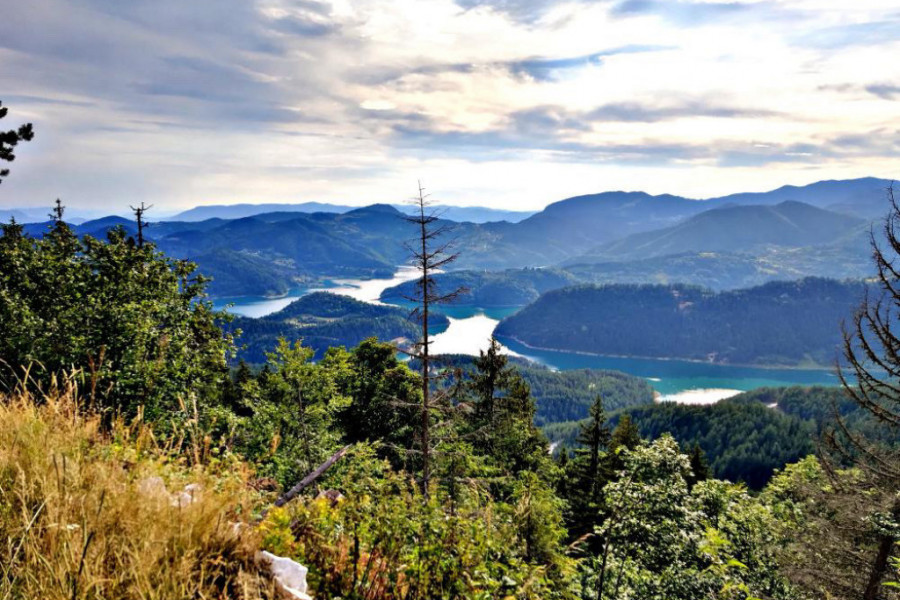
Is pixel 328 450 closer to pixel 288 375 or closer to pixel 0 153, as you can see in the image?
pixel 288 375

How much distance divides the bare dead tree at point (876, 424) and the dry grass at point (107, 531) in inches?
558

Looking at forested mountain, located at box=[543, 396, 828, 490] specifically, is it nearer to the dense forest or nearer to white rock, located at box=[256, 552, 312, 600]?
the dense forest

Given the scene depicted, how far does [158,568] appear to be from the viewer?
3.00m

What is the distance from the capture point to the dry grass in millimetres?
2762

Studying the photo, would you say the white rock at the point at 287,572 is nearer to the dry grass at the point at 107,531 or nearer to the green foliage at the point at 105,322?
the dry grass at the point at 107,531

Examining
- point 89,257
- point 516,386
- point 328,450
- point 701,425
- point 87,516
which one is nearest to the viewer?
point 87,516

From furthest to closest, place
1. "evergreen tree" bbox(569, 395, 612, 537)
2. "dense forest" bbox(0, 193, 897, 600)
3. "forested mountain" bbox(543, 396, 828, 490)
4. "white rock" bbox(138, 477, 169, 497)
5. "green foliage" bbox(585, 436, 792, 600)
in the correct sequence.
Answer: "forested mountain" bbox(543, 396, 828, 490) < "evergreen tree" bbox(569, 395, 612, 537) < "green foliage" bbox(585, 436, 792, 600) < "white rock" bbox(138, 477, 169, 497) < "dense forest" bbox(0, 193, 897, 600)

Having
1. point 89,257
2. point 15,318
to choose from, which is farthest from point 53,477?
point 89,257

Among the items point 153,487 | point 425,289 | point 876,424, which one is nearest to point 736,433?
point 876,424

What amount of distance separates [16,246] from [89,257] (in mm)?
3616

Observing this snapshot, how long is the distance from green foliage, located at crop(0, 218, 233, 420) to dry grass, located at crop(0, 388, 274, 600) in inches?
295

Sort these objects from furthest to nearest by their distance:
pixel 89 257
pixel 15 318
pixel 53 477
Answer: pixel 89 257, pixel 15 318, pixel 53 477

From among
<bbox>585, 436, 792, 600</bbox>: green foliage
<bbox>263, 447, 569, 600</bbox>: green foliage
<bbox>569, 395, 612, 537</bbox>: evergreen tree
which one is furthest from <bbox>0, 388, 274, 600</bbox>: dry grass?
<bbox>569, 395, 612, 537</bbox>: evergreen tree

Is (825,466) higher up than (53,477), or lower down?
lower down
